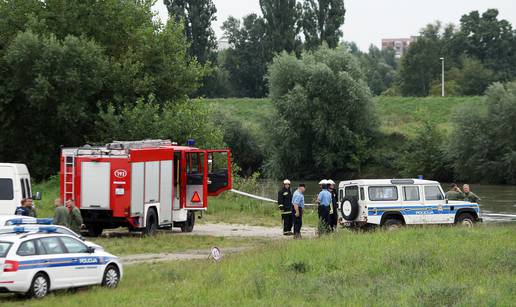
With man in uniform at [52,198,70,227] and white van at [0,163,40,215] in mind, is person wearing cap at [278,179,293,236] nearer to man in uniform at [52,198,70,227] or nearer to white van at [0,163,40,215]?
man in uniform at [52,198,70,227]

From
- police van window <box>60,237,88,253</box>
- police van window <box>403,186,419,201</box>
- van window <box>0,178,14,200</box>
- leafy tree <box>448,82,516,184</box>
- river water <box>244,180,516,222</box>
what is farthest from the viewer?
leafy tree <box>448,82,516,184</box>

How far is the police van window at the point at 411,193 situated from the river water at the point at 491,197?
10999 millimetres

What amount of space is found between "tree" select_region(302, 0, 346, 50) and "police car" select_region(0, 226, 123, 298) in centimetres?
7722

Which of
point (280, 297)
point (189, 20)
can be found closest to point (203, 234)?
point (280, 297)

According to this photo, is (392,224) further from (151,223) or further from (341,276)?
(341,276)

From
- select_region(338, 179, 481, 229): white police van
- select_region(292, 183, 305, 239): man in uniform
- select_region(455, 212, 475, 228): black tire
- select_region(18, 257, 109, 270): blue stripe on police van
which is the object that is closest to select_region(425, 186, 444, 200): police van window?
select_region(338, 179, 481, 229): white police van

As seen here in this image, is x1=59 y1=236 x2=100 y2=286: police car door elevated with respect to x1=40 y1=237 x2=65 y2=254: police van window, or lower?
lower

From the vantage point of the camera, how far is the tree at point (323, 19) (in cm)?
9488

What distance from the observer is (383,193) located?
2756 centimetres

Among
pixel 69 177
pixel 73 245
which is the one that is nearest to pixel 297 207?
pixel 69 177

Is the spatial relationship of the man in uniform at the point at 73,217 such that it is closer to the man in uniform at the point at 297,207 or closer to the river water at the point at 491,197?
the man in uniform at the point at 297,207

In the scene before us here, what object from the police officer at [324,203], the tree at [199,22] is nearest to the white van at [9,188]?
the police officer at [324,203]

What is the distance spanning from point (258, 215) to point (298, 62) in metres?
35.4

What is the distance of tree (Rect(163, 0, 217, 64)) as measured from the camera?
9425cm
